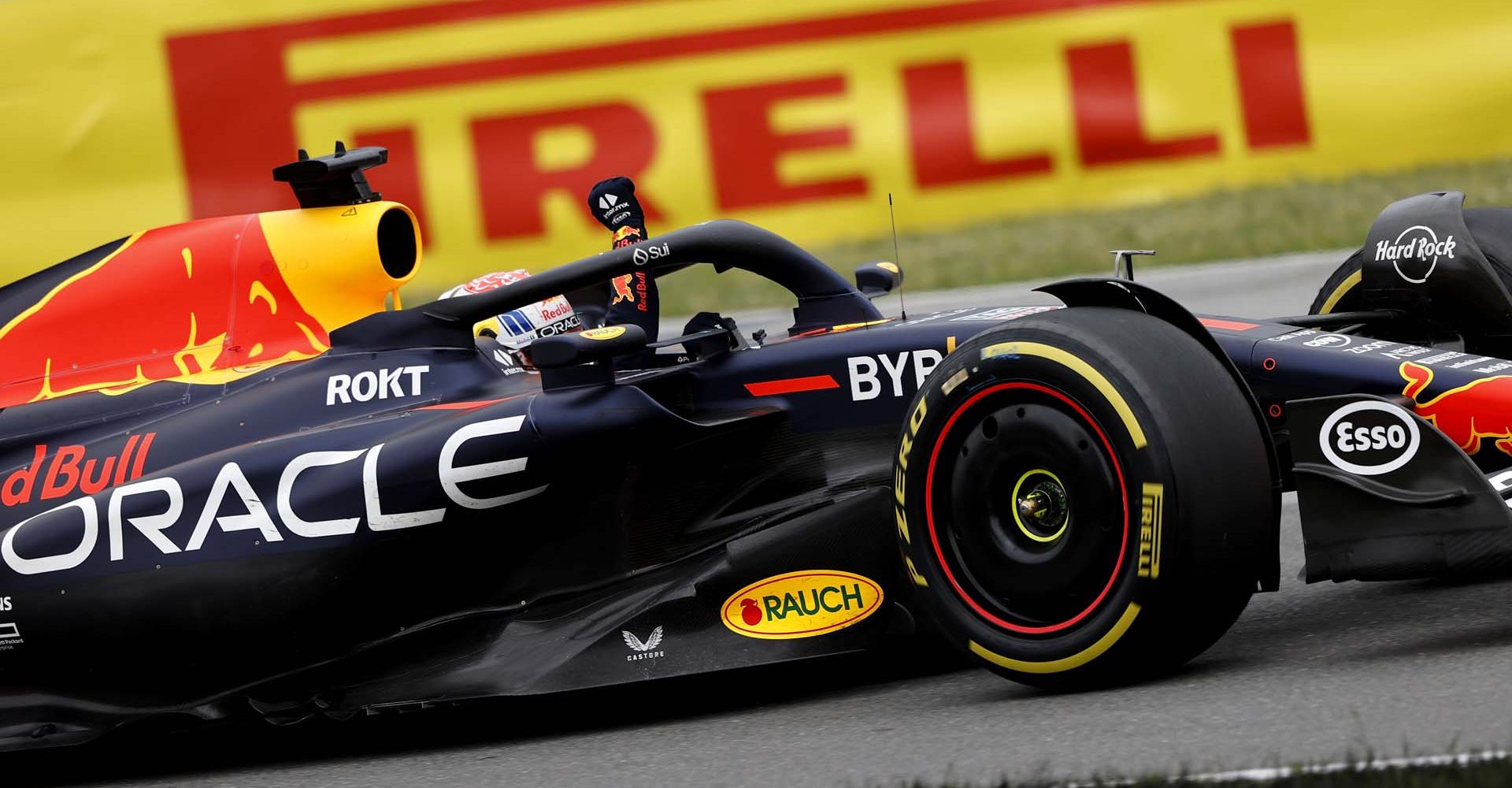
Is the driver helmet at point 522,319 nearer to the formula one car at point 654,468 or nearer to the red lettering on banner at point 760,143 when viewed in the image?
the formula one car at point 654,468

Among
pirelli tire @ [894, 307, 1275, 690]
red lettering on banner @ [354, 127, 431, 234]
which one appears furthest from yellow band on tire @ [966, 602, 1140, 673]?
red lettering on banner @ [354, 127, 431, 234]

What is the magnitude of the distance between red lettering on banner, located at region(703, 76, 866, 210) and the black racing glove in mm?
4133

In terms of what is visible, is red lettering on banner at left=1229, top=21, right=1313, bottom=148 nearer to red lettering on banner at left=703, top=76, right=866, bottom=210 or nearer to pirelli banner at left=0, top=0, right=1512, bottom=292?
pirelli banner at left=0, top=0, right=1512, bottom=292

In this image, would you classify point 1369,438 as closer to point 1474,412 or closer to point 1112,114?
point 1474,412

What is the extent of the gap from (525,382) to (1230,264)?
5198 millimetres

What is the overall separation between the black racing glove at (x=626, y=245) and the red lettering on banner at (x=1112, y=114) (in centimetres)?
455

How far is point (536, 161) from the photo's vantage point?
424 inches

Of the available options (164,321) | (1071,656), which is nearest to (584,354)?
(1071,656)

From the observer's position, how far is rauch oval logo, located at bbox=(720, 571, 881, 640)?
454 centimetres

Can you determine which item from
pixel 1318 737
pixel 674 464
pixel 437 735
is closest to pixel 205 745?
pixel 437 735

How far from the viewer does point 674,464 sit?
4.86 m

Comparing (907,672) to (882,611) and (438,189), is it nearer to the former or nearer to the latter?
(882,611)

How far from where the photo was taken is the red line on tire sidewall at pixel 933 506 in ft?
12.8

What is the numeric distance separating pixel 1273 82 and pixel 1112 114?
0.87 meters
